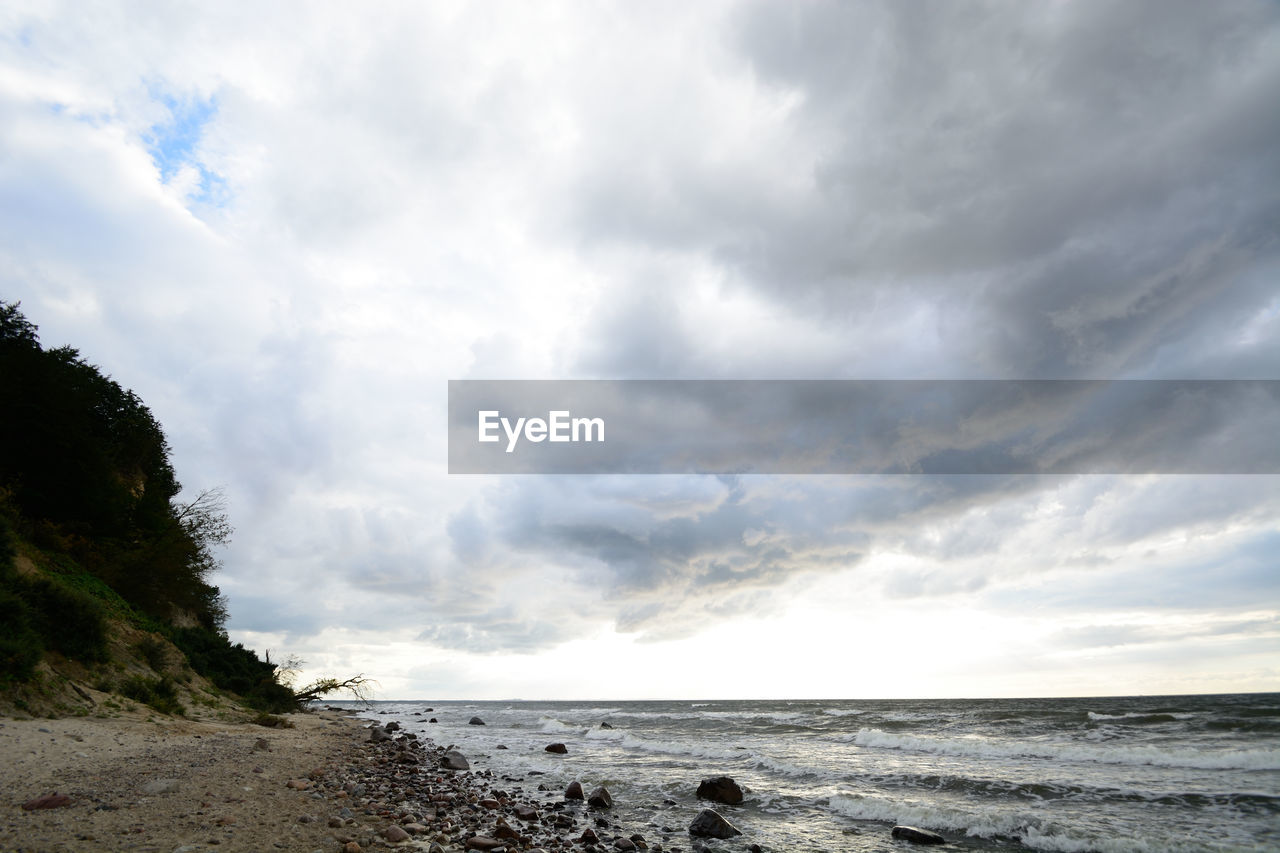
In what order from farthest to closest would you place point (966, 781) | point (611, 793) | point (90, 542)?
point (90, 542) → point (966, 781) → point (611, 793)

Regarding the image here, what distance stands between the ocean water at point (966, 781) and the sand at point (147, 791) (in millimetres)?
6693

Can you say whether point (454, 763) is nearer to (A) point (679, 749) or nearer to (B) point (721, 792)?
(A) point (679, 749)

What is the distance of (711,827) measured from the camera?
38.1 feet

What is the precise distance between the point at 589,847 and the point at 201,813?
20.0 ft

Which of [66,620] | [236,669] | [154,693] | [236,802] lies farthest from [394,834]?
[236,669]

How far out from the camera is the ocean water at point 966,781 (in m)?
11.7

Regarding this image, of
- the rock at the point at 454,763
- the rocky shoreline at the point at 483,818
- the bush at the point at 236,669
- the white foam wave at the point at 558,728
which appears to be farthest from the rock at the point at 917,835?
the white foam wave at the point at 558,728

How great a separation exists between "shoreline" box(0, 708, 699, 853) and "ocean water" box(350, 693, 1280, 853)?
2.34 meters

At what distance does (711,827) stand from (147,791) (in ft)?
31.8

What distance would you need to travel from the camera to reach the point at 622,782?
58.4 feet

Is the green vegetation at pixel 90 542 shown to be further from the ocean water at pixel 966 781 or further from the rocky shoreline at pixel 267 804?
the ocean water at pixel 966 781

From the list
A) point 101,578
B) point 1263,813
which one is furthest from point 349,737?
point 1263,813

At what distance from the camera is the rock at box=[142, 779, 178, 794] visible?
9.15 metres

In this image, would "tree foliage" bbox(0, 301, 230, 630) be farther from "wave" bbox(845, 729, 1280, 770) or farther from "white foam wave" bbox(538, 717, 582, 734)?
"wave" bbox(845, 729, 1280, 770)
